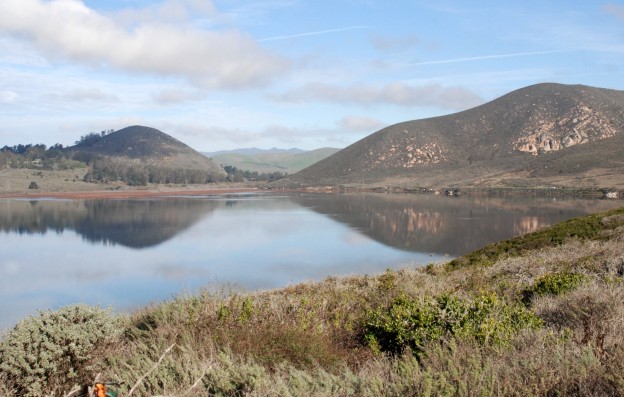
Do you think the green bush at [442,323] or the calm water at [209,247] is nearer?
the green bush at [442,323]

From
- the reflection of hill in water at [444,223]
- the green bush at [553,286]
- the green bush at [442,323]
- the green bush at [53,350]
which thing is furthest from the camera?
the reflection of hill in water at [444,223]

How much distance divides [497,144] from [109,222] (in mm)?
98301

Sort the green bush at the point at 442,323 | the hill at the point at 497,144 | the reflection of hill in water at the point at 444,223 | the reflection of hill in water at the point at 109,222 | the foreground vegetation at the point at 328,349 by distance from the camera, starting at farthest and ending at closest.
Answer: the hill at the point at 497,144 < the reflection of hill in water at the point at 109,222 < the reflection of hill in water at the point at 444,223 < the green bush at the point at 442,323 < the foreground vegetation at the point at 328,349

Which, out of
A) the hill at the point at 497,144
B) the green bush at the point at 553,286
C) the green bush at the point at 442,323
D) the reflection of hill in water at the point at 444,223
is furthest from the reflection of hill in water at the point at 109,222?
the hill at the point at 497,144

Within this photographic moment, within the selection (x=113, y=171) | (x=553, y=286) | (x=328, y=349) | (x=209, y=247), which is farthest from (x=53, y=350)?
(x=113, y=171)

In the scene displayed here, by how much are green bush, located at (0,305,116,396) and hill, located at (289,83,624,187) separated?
94319 millimetres

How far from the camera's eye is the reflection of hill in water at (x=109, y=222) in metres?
38.9

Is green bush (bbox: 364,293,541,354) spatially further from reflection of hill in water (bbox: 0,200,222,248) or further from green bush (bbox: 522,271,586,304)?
reflection of hill in water (bbox: 0,200,222,248)

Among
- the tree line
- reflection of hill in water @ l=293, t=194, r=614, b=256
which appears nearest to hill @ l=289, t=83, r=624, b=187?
the tree line

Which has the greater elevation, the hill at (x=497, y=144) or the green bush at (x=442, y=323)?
the hill at (x=497, y=144)

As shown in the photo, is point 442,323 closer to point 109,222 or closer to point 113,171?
point 109,222

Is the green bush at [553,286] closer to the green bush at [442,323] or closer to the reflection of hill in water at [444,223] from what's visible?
the green bush at [442,323]

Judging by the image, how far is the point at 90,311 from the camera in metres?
6.05

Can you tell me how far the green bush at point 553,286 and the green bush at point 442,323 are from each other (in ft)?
7.33
